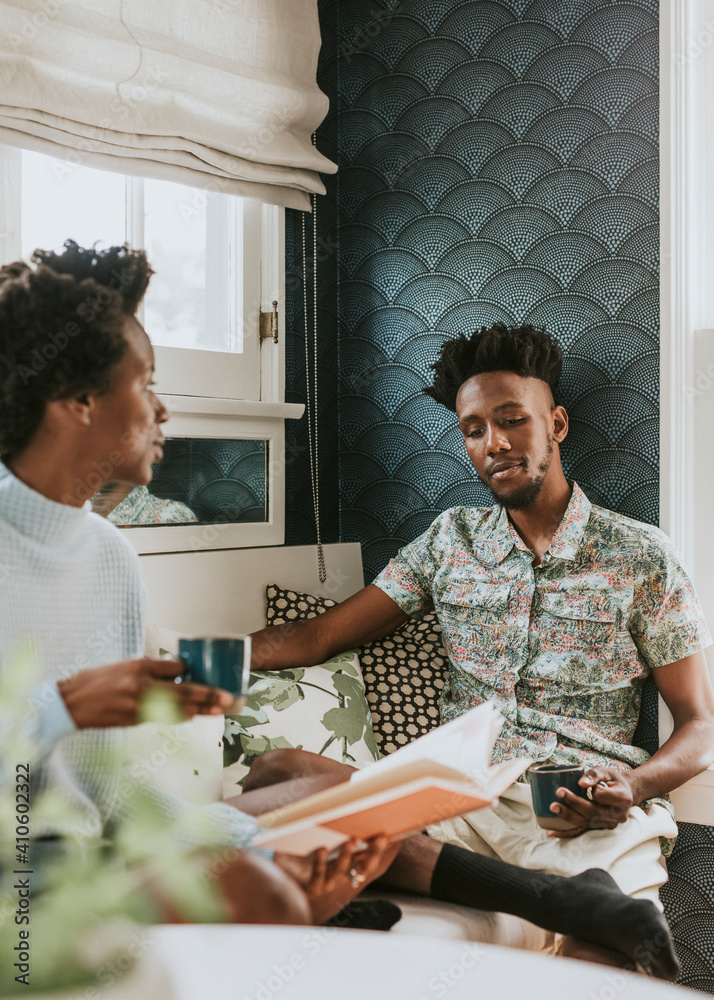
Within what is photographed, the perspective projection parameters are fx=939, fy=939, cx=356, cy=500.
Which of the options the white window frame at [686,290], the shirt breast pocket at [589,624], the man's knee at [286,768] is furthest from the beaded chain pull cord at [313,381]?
the man's knee at [286,768]

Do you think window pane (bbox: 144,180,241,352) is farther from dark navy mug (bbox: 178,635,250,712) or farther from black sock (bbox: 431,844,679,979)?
black sock (bbox: 431,844,679,979)

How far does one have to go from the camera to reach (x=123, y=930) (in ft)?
2.58

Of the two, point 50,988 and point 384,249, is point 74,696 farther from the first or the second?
point 384,249

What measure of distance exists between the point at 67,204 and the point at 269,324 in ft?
2.13

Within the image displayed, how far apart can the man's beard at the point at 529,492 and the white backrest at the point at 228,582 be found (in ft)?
1.56

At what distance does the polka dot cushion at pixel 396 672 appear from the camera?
6.12 ft

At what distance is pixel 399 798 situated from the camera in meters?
0.84

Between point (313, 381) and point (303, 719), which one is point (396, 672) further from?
point (313, 381)

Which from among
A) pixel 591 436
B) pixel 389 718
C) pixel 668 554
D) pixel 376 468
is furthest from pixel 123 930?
pixel 376 468

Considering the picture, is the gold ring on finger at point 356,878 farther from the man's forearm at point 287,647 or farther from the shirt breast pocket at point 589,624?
the shirt breast pocket at point 589,624

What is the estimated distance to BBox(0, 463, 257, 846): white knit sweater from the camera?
0.89m

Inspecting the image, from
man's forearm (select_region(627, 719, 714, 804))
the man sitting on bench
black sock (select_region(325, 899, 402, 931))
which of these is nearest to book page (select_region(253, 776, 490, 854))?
black sock (select_region(325, 899, 402, 931))

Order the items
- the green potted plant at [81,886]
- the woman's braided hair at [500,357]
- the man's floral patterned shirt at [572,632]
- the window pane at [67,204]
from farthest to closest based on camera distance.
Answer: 1. the woman's braided hair at [500,357]
2. the man's floral patterned shirt at [572,632]
3. the window pane at [67,204]
4. the green potted plant at [81,886]

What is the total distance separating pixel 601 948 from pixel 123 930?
0.66 m
